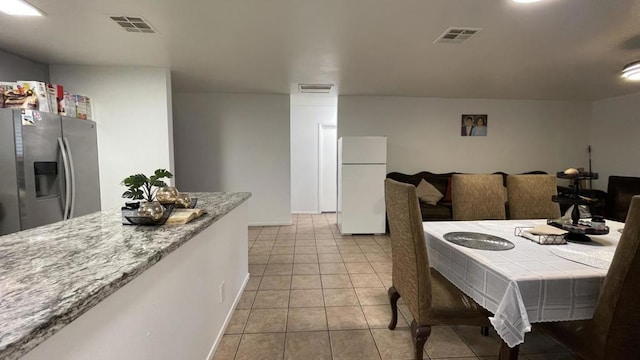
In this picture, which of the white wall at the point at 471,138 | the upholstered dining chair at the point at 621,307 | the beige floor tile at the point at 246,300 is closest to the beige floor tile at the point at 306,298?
the beige floor tile at the point at 246,300

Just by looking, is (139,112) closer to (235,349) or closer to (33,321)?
(235,349)

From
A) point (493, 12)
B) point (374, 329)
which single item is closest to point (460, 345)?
point (374, 329)

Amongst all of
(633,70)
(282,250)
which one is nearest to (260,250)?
(282,250)

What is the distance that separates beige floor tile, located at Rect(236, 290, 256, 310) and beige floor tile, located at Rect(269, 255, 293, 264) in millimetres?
760

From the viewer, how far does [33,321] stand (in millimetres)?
537

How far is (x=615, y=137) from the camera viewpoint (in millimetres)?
4961

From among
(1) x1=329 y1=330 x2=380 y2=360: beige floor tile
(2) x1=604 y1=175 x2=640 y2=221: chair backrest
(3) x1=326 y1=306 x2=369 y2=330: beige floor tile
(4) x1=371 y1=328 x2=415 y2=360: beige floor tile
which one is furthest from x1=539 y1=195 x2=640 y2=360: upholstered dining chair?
(2) x1=604 y1=175 x2=640 y2=221: chair backrest

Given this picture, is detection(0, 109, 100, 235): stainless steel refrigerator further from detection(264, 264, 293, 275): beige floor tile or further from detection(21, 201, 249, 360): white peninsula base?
detection(264, 264, 293, 275): beige floor tile

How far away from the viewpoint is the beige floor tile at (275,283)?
106 inches

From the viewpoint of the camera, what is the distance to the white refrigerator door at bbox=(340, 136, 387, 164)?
14.3ft

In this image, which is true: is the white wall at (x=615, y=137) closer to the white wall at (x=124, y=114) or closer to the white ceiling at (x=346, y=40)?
the white ceiling at (x=346, y=40)

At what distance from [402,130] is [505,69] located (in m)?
1.87

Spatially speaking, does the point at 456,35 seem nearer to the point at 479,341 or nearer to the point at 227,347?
the point at 479,341

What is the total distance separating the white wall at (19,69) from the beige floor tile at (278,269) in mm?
3397
